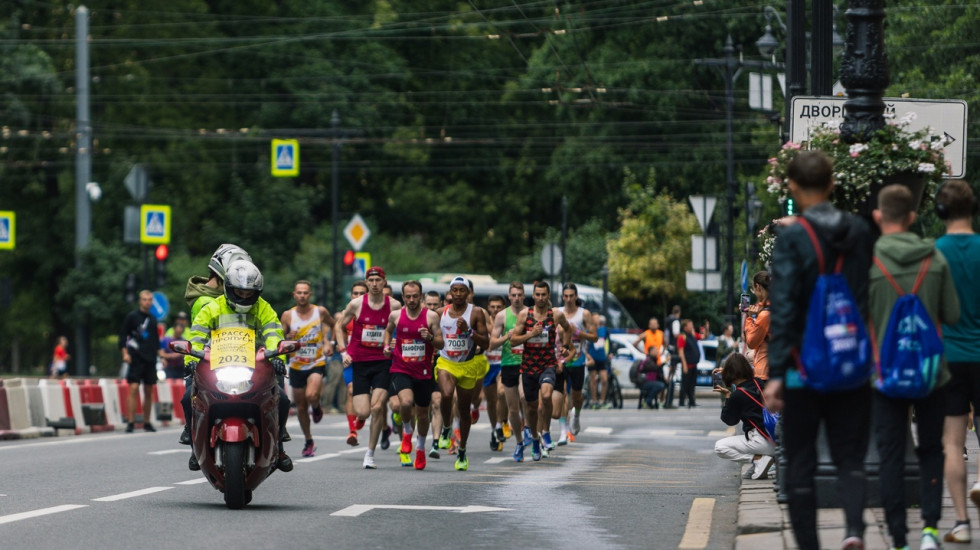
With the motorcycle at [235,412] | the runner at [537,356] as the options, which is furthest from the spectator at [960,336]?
the runner at [537,356]

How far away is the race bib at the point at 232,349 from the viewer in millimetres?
12258

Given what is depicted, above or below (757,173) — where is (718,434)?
below

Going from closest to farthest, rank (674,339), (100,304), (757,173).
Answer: (674,339) → (100,304) → (757,173)

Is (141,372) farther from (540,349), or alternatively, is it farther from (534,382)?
(534,382)

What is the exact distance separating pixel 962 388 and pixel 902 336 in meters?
1.04

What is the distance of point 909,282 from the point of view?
8.28m

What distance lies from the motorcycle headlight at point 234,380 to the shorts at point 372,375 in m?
5.06

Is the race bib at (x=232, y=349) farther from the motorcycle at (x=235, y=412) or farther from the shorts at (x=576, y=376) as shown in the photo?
the shorts at (x=576, y=376)

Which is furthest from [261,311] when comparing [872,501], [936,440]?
[936,440]

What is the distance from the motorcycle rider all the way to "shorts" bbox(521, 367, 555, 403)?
5.62 metres

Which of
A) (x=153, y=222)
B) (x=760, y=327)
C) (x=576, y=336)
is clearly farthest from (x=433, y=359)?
(x=153, y=222)

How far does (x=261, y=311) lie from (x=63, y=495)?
2.01 m

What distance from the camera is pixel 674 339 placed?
1400 inches

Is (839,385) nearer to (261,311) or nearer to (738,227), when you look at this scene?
(261,311)
